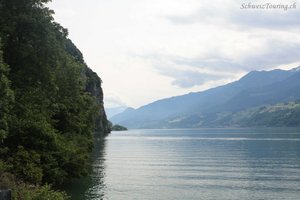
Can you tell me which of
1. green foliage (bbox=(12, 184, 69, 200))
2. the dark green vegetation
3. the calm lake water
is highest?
the dark green vegetation

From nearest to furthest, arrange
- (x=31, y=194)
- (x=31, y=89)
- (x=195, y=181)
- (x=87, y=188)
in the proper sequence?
(x=31, y=194), (x=31, y=89), (x=87, y=188), (x=195, y=181)

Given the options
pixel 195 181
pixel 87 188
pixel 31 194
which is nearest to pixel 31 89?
pixel 87 188

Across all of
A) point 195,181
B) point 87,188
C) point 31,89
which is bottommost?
point 195,181

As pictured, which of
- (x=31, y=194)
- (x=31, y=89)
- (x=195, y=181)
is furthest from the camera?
(x=195, y=181)

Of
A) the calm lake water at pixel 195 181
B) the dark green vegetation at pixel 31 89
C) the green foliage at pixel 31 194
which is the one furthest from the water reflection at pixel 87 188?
the green foliage at pixel 31 194

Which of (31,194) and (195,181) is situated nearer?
(31,194)

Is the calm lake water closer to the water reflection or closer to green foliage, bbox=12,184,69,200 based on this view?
the water reflection

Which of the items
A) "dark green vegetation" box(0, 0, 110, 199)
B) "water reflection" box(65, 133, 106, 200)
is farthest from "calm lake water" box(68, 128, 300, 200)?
"dark green vegetation" box(0, 0, 110, 199)

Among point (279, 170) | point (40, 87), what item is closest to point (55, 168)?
point (40, 87)

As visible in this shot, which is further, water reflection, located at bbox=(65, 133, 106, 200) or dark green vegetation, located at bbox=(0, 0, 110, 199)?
water reflection, located at bbox=(65, 133, 106, 200)

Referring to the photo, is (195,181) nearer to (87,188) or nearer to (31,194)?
Result: (87,188)

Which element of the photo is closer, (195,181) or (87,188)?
(87,188)

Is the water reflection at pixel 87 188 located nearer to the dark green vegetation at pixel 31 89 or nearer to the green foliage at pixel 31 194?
the dark green vegetation at pixel 31 89

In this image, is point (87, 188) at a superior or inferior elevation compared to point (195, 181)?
superior
